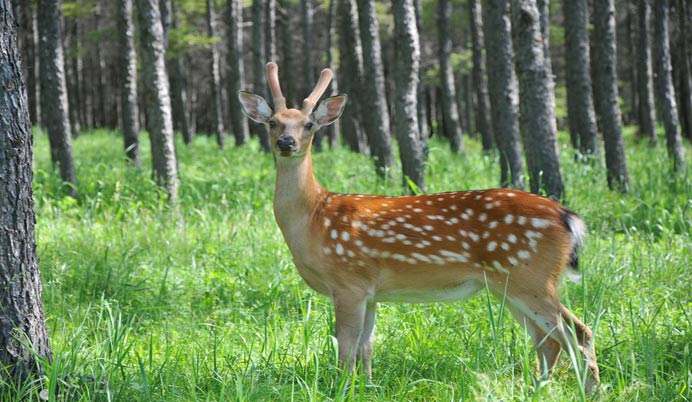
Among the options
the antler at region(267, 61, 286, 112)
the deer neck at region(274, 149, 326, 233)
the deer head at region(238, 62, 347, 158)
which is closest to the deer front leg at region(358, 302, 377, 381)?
the deer neck at region(274, 149, 326, 233)

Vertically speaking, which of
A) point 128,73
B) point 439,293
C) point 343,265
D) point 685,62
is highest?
point 128,73

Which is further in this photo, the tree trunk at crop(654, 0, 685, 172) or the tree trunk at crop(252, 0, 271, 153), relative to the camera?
the tree trunk at crop(252, 0, 271, 153)

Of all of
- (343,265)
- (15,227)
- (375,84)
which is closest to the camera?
(15,227)

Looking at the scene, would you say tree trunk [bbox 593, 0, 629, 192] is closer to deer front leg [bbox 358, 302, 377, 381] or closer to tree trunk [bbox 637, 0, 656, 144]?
tree trunk [bbox 637, 0, 656, 144]

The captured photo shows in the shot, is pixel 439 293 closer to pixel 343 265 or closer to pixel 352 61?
pixel 343 265

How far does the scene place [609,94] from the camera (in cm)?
1197

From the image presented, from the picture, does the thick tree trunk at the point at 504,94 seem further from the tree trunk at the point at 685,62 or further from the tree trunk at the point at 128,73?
the tree trunk at the point at 128,73

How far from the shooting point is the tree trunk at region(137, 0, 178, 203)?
10438 mm

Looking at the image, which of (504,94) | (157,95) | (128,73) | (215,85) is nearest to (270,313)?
(157,95)

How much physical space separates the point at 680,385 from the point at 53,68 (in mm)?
9633

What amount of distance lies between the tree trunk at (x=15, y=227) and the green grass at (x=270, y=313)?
0.57ft

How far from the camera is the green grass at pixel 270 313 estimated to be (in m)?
4.05

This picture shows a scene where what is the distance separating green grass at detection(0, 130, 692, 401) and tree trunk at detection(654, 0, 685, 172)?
1.85 m

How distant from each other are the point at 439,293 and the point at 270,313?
1.52 m
